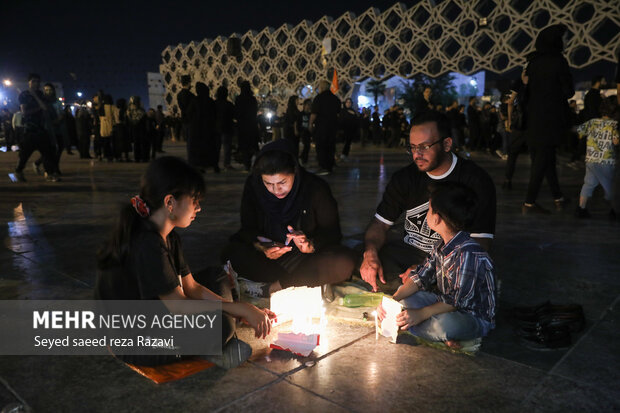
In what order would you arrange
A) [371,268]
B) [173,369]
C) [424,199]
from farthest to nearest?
[424,199] → [371,268] → [173,369]

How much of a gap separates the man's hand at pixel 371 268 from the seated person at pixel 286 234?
0.13m

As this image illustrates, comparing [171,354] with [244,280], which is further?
[244,280]

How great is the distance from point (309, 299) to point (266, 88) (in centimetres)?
4040

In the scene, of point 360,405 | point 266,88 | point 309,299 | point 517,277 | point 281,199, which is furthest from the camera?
point 266,88

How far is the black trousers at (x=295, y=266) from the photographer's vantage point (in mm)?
3193

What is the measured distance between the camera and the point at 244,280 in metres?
3.34

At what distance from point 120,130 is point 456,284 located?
12.4 metres

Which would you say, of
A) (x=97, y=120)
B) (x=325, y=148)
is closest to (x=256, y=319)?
(x=325, y=148)

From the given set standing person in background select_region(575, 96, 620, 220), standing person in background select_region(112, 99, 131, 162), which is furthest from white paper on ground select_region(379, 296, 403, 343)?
standing person in background select_region(112, 99, 131, 162)

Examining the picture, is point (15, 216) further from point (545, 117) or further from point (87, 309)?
point (545, 117)

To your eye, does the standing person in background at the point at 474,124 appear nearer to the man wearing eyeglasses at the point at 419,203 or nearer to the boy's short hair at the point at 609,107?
the boy's short hair at the point at 609,107

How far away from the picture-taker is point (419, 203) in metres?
3.25

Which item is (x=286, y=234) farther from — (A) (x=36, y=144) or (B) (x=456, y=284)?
(A) (x=36, y=144)

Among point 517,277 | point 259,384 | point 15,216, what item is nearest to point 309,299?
point 259,384
